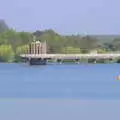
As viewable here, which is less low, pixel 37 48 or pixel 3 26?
pixel 3 26

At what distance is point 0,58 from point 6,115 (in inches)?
2873

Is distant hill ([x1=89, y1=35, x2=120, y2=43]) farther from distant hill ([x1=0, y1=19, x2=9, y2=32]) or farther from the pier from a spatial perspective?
the pier

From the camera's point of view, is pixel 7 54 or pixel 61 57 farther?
pixel 61 57

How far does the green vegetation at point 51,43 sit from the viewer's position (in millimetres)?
99213

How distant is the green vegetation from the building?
2.72ft

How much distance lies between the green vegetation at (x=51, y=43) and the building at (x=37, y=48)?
2.72 feet

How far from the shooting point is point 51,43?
10825 centimetres

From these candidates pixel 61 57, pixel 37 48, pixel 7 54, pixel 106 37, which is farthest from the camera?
pixel 106 37

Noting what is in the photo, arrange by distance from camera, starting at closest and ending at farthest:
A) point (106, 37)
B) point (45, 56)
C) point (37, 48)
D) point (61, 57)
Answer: point (45, 56) → point (61, 57) → point (37, 48) → point (106, 37)

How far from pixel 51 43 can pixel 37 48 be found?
5709 millimetres

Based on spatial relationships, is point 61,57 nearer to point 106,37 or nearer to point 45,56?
point 45,56

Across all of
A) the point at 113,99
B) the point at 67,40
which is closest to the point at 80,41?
the point at 67,40

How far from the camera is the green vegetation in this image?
3906 inches

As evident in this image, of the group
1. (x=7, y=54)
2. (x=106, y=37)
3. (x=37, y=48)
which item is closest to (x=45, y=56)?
(x=37, y=48)
